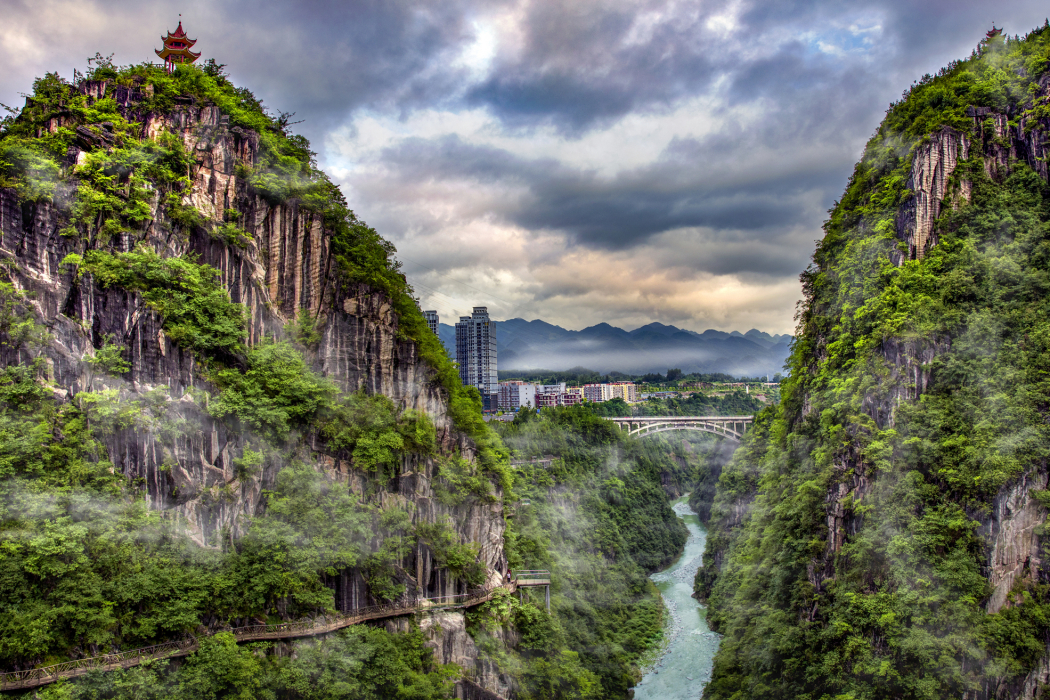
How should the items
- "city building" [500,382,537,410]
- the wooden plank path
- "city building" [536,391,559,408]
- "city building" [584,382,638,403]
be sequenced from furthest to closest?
1. "city building" [584,382,638,403]
2. "city building" [500,382,537,410]
3. "city building" [536,391,559,408]
4. the wooden plank path

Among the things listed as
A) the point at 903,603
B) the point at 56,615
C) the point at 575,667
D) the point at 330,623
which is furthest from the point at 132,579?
the point at 903,603

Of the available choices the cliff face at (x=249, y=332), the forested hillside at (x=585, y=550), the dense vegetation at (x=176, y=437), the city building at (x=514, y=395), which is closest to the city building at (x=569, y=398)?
the city building at (x=514, y=395)

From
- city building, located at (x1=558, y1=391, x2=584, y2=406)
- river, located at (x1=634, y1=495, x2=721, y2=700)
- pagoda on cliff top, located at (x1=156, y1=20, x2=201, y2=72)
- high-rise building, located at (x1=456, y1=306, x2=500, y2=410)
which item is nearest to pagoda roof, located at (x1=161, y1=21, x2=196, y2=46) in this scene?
pagoda on cliff top, located at (x1=156, y1=20, x2=201, y2=72)

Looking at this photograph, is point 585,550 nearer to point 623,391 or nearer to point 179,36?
point 179,36

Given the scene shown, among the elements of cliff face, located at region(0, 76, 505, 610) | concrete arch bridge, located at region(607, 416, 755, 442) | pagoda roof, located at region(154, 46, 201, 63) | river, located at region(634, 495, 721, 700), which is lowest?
river, located at region(634, 495, 721, 700)

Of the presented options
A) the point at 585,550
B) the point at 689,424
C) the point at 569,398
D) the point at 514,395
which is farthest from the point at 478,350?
the point at 585,550

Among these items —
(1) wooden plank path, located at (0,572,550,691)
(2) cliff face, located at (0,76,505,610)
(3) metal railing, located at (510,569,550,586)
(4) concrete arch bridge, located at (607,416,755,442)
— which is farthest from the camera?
(4) concrete arch bridge, located at (607,416,755,442)

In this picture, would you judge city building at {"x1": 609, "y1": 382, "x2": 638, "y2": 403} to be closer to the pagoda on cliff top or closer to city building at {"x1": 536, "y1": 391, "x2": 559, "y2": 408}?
city building at {"x1": 536, "y1": 391, "x2": 559, "y2": 408}

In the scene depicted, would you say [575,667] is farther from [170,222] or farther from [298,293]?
[170,222]
